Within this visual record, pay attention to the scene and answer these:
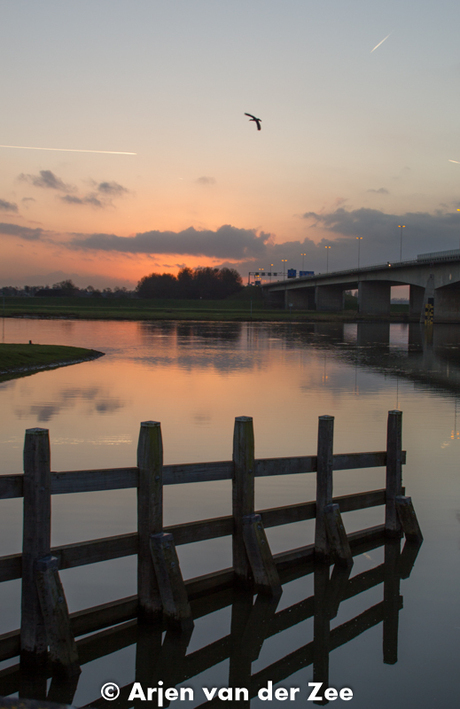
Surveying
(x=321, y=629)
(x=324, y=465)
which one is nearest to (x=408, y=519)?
(x=324, y=465)

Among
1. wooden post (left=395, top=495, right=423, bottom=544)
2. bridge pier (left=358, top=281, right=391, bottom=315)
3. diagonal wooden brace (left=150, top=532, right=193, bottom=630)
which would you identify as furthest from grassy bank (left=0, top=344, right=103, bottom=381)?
bridge pier (left=358, top=281, right=391, bottom=315)

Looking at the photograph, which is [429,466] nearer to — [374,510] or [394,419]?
[374,510]

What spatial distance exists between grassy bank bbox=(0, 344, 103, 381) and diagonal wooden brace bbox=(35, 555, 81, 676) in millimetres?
22156

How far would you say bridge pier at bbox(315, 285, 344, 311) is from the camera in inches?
5930

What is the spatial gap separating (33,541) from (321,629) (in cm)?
315

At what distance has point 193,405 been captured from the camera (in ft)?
67.3

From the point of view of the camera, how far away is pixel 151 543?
637 centimetres

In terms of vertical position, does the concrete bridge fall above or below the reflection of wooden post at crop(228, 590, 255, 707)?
above

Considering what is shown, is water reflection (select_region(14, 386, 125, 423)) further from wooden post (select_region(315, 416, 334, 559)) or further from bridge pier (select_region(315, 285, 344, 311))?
bridge pier (select_region(315, 285, 344, 311))

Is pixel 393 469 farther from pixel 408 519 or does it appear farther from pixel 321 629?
pixel 321 629

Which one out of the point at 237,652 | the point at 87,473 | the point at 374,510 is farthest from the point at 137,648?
the point at 374,510

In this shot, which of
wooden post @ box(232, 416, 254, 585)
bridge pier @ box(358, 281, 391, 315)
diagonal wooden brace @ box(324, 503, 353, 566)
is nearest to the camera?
wooden post @ box(232, 416, 254, 585)

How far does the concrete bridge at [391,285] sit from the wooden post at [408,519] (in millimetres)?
80738

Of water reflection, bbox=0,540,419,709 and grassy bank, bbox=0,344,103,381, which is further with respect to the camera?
grassy bank, bbox=0,344,103,381
